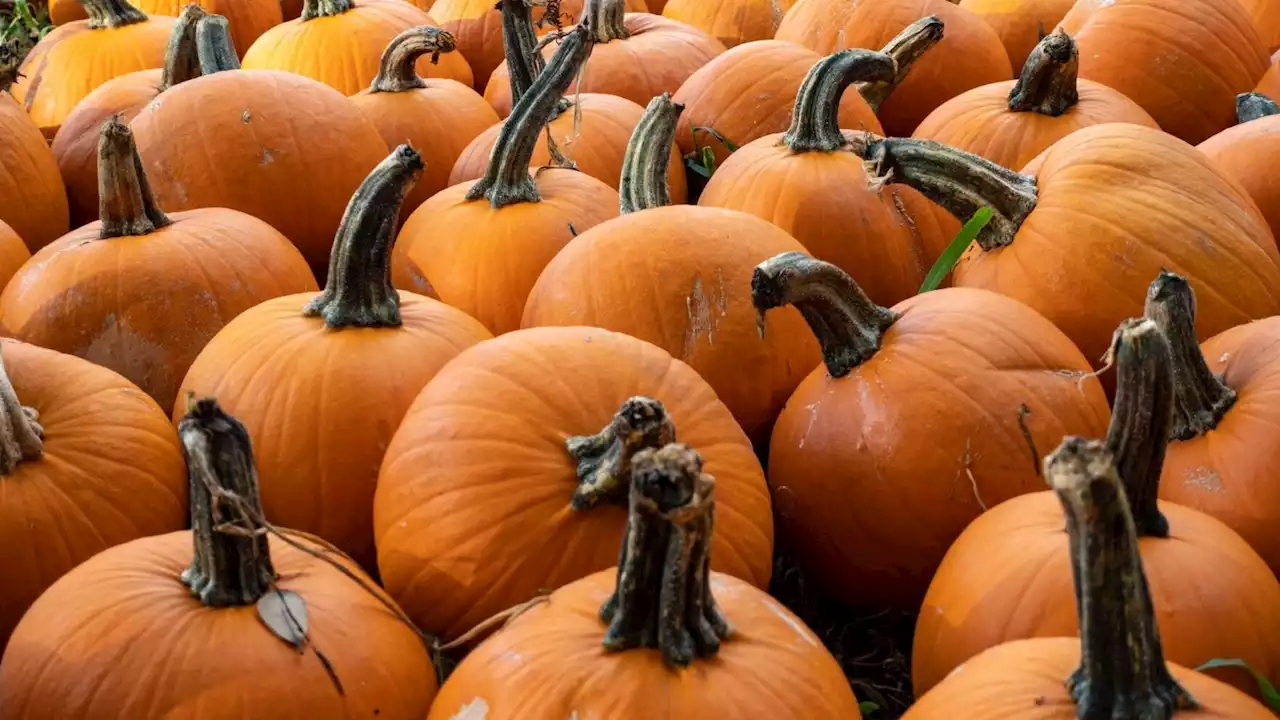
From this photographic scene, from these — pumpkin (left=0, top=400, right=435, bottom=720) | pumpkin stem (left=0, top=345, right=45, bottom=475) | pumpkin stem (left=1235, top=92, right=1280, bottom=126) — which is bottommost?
pumpkin (left=0, top=400, right=435, bottom=720)

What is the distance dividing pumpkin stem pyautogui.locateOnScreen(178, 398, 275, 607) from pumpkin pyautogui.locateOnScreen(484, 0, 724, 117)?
228cm

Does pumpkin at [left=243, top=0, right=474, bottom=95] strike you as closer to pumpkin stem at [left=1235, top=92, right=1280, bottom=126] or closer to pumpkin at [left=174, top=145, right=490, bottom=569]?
pumpkin at [left=174, top=145, right=490, bottom=569]

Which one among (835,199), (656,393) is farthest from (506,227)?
(656,393)

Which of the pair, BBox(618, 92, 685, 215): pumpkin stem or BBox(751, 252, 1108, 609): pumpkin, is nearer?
BBox(751, 252, 1108, 609): pumpkin

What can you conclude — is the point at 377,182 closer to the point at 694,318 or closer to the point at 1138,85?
the point at 694,318

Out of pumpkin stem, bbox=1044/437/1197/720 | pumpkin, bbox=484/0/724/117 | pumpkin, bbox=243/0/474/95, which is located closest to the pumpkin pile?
pumpkin stem, bbox=1044/437/1197/720

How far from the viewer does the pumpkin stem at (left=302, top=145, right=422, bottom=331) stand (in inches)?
91.2

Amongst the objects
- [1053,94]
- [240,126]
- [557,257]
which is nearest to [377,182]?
[557,257]

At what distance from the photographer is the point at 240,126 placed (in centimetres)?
314

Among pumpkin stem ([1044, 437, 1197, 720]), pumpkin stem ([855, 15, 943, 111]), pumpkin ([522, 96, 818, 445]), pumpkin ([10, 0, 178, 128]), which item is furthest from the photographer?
pumpkin ([10, 0, 178, 128])

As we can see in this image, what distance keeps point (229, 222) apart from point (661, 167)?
Result: 89 cm

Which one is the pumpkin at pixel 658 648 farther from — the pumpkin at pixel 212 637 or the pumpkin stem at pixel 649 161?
the pumpkin stem at pixel 649 161

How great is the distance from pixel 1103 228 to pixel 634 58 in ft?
5.74

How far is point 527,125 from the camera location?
286cm
